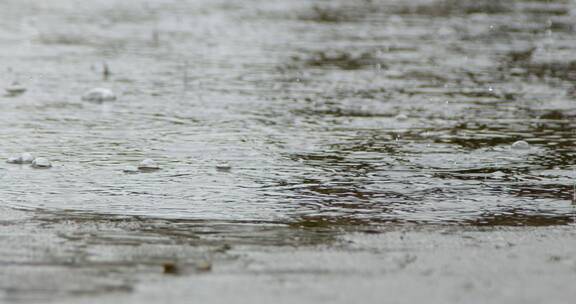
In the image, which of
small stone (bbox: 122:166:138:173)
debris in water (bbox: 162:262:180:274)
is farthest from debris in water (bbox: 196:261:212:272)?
small stone (bbox: 122:166:138:173)

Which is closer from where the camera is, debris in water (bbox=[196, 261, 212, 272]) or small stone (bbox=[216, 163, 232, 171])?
debris in water (bbox=[196, 261, 212, 272])

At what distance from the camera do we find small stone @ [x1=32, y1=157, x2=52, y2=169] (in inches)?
297

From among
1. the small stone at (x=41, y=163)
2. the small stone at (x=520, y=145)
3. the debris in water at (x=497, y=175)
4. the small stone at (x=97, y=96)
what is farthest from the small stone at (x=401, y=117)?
the small stone at (x=41, y=163)

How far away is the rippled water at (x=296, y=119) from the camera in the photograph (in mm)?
6672

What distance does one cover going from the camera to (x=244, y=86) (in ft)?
38.8

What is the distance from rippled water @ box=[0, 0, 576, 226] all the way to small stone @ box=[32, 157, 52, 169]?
12cm

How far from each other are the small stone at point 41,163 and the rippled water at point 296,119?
118 millimetres

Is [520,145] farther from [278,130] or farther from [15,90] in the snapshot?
[15,90]

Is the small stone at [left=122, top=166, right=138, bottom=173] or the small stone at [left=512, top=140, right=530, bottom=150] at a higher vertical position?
the small stone at [left=122, top=166, right=138, bottom=173]

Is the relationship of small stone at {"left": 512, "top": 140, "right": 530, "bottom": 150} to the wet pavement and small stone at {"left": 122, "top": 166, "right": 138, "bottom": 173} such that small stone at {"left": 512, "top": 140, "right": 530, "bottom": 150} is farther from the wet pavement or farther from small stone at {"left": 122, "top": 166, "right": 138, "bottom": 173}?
small stone at {"left": 122, "top": 166, "right": 138, "bottom": 173}

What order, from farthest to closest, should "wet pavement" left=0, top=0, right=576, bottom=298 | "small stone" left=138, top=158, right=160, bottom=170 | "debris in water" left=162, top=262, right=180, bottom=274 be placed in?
"small stone" left=138, top=158, right=160, bottom=170
"wet pavement" left=0, top=0, right=576, bottom=298
"debris in water" left=162, top=262, right=180, bottom=274

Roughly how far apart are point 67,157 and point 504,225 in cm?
344

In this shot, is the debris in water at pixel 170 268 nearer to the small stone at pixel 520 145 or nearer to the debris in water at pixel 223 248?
the debris in water at pixel 223 248

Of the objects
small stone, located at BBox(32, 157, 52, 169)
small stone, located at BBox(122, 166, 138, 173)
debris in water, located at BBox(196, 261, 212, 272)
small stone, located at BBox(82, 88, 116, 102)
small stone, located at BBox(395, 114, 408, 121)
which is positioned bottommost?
small stone, located at BBox(395, 114, 408, 121)
